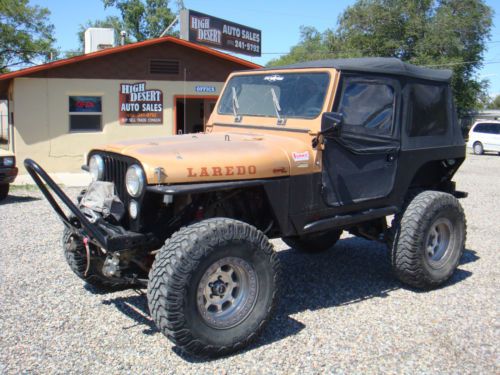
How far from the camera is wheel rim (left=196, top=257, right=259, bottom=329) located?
3787 millimetres

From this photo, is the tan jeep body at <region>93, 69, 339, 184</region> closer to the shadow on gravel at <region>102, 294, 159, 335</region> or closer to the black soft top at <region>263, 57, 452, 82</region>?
the black soft top at <region>263, 57, 452, 82</region>

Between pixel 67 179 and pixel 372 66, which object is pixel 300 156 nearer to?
pixel 372 66

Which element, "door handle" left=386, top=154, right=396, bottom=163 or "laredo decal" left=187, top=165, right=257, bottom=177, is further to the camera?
"door handle" left=386, top=154, right=396, bottom=163

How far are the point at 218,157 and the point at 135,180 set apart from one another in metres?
0.62

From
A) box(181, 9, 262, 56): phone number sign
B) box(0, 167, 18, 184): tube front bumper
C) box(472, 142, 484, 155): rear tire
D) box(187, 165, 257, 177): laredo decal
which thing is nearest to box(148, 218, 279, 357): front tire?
box(187, 165, 257, 177): laredo decal

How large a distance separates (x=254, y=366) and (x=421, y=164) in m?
2.71

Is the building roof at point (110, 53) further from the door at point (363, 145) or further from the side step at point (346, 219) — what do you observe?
the side step at point (346, 219)

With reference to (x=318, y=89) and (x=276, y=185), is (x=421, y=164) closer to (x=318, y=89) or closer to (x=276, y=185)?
(x=318, y=89)

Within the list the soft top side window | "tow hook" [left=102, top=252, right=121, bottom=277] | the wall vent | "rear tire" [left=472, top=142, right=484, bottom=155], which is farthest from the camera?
"rear tire" [left=472, top=142, right=484, bottom=155]

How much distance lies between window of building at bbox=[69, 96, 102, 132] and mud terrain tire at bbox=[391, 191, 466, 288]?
37.3ft

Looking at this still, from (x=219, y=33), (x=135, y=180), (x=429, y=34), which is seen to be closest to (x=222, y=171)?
(x=135, y=180)

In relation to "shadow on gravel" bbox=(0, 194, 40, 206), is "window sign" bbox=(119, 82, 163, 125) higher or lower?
higher

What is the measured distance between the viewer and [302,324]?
4.44 m

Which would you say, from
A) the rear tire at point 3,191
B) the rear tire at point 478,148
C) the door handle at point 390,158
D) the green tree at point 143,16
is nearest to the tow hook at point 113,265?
the door handle at point 390,158
